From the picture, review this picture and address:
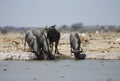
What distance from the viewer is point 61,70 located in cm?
2748

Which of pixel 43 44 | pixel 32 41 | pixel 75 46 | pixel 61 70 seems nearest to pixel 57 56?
pixel 43 44

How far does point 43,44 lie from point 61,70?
7074 millimetres

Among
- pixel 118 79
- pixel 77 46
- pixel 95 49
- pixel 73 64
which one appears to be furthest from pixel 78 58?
pixel 118 79

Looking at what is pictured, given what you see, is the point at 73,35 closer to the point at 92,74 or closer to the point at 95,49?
the point at 95,49

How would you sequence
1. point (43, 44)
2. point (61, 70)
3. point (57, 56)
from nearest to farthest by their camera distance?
1. point (61, 70)
2. point (43, 44)
3. point (57, 56)

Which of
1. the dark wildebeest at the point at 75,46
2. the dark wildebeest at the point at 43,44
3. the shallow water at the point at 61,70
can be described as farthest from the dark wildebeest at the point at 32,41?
the dark wildebeest at the point at 75,46

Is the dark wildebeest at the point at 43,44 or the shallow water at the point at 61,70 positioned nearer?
the shallow water at the point at 61,70

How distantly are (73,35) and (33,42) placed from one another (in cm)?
303

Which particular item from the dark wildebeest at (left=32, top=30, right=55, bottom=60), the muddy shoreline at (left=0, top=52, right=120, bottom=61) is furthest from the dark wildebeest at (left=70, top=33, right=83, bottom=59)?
the dark wildebeest at (left=32, top=30, right=55, bottom=60)

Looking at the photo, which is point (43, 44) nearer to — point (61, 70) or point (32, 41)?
point (32, 41)

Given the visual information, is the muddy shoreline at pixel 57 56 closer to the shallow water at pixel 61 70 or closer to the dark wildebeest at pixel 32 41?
the dark wildebeest at pixel 32 41

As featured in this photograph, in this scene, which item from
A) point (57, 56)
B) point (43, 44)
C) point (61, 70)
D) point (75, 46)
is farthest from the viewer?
point (57, 56)

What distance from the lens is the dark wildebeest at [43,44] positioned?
→ 3388 cm

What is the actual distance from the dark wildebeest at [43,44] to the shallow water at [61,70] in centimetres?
129
